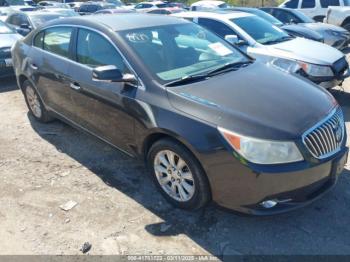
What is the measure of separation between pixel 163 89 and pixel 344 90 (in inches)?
197

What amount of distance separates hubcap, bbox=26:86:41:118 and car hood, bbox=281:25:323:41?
22.3ft

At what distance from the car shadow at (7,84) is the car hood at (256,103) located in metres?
5.35

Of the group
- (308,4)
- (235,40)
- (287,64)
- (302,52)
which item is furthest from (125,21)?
(308,4)

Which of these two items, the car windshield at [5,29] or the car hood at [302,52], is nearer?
the car hood at [302,52]

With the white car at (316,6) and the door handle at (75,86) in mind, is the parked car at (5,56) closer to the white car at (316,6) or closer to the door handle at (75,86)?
the door handle at (75,86)

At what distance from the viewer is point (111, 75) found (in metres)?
3.33

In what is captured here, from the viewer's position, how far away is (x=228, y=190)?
2.91 meters

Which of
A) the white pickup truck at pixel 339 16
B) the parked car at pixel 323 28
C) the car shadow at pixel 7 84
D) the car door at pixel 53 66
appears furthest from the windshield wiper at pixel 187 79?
the white pickup truck at pixel 339 16

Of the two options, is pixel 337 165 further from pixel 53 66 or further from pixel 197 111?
pixel 53 66

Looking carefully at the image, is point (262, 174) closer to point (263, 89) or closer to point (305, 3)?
point (263, 89)

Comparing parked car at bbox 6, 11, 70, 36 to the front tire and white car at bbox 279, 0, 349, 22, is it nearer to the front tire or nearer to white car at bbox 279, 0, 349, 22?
the front tire

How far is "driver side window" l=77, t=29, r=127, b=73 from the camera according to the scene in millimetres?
3652

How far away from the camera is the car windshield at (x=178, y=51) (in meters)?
3.53

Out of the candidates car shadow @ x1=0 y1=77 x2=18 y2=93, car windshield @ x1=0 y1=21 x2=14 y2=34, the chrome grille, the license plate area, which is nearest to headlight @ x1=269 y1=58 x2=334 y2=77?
the chrome grille
